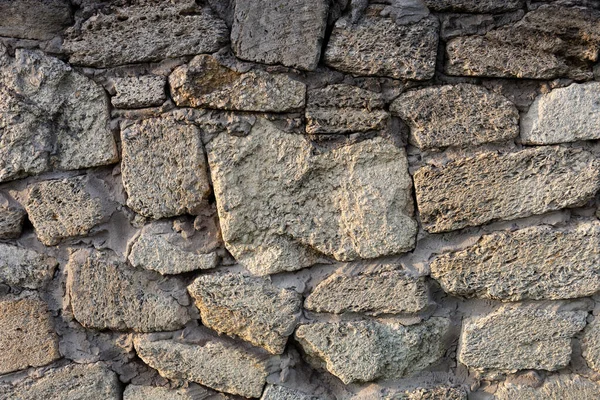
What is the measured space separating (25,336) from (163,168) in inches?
27.4

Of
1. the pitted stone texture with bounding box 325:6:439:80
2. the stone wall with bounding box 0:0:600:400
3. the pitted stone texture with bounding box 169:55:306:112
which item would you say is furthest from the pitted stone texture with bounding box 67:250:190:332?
the pitted stone texture with bounding box 325:6:439:80

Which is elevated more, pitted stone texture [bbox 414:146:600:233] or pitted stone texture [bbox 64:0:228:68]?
pitted stone texture [bbox 64:0:228:68]

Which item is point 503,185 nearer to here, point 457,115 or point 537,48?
point 457,115

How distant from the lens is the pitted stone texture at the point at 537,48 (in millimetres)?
1345

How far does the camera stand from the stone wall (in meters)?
1.40

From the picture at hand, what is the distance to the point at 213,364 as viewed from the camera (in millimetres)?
1562

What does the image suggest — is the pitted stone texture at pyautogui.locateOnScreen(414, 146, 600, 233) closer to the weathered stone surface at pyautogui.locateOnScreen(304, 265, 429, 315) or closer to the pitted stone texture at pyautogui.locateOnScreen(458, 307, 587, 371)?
the weathered stone surface at pyautogui.locateOnScreen(304, 265, 429, 315)

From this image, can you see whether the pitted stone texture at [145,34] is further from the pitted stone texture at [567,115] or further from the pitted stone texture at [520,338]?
the pitted stone texture at [520,338]

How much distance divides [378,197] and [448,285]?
330 mm

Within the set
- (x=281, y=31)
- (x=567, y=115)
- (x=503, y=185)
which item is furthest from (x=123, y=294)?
(x=567, y=115)

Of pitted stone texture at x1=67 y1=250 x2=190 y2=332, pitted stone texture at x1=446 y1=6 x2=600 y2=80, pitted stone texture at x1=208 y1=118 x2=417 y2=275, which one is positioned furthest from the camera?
pitted stone texture at x1=67 y1=250 x2=190 y2=332

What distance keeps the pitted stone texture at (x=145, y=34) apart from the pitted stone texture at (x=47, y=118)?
0.29 feet

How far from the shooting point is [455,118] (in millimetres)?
1424

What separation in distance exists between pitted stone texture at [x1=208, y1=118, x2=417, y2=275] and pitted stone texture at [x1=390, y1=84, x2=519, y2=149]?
0.10 meters
